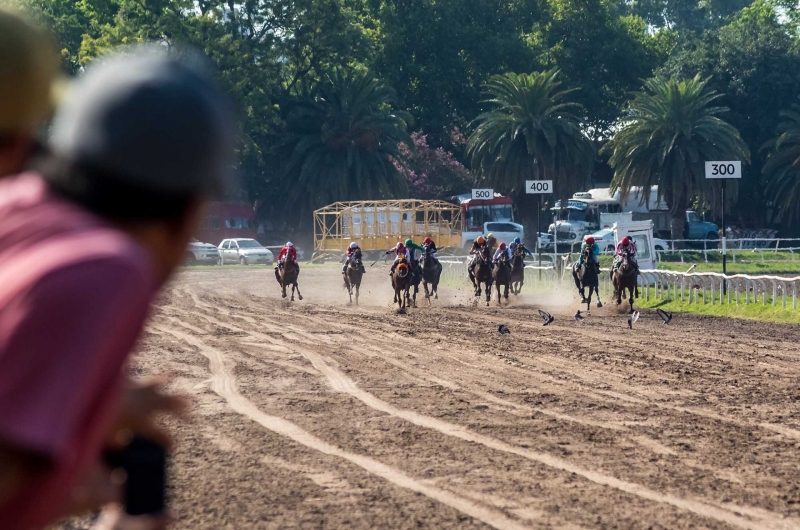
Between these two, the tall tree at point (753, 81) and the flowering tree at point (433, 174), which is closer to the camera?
the tall tree at point (753, 81)

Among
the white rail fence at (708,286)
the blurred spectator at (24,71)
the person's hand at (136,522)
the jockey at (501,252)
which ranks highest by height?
the blurred spectator at (24,71)

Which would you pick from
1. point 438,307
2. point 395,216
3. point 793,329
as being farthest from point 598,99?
point 793,329

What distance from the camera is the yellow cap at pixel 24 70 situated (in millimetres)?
1795

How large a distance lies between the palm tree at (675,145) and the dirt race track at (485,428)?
120 ft

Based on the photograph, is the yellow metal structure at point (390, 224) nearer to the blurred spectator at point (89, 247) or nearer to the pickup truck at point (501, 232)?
the pickup truck at point (501, 232)

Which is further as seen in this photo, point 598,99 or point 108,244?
point 598,99

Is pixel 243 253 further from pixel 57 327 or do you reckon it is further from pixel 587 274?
pixel 57 327

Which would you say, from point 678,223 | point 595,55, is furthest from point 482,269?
point 595,55

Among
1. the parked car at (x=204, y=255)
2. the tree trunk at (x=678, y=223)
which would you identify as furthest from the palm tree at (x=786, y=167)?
the parked car at (x=204, y=255)

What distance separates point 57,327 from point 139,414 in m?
0.69

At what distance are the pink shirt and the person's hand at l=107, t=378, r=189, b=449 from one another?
1.51 ft

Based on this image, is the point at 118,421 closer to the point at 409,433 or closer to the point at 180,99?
the point at 180,99

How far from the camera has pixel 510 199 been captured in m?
64.6

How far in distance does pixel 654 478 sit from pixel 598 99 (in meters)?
71.5
